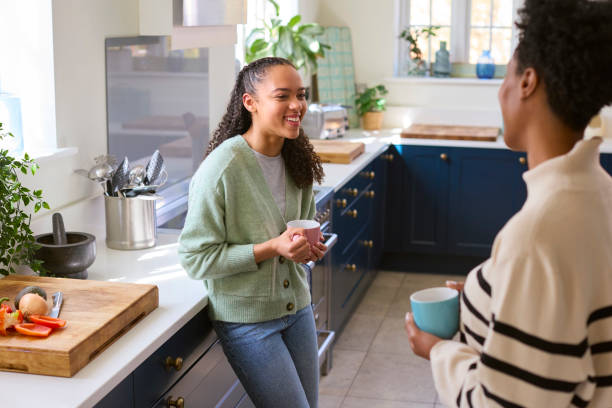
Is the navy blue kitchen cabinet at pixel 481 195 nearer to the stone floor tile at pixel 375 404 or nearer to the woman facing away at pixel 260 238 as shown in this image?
the stone floor tile at pixel 375 404

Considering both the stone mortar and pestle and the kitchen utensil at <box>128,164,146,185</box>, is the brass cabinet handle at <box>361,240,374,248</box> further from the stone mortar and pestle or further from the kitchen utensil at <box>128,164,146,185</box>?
the stone mortar and pestle

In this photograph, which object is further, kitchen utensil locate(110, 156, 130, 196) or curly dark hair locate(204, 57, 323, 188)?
kitchen utensil locate(110, 156, 130, 196)

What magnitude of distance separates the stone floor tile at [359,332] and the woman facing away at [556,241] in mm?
2898

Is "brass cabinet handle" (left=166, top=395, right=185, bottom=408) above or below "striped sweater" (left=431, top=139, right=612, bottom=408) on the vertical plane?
below

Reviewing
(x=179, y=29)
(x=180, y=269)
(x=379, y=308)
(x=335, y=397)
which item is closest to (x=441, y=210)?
(x=379, y=308)

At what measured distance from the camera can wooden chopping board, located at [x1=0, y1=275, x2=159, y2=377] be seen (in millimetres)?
1595

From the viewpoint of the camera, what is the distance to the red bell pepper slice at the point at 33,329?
1654mm

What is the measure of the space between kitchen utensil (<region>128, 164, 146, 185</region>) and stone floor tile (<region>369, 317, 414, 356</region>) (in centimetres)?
182

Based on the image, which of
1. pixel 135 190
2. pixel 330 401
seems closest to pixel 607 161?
pixel 330 401

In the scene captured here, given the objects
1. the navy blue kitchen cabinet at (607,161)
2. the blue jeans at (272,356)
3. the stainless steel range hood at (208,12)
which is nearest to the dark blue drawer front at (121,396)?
the blue jeans at (272,356)

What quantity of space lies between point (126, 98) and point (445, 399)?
195cm

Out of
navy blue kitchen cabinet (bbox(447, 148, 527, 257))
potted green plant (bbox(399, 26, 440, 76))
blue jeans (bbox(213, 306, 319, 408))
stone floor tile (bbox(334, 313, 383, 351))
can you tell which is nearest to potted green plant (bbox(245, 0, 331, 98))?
navy blue kitchen cabinet (bbox(447, 148, 527, 257))

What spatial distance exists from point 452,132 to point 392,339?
1.62 metres

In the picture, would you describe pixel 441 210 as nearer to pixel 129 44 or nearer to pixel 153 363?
pixel 129 44
